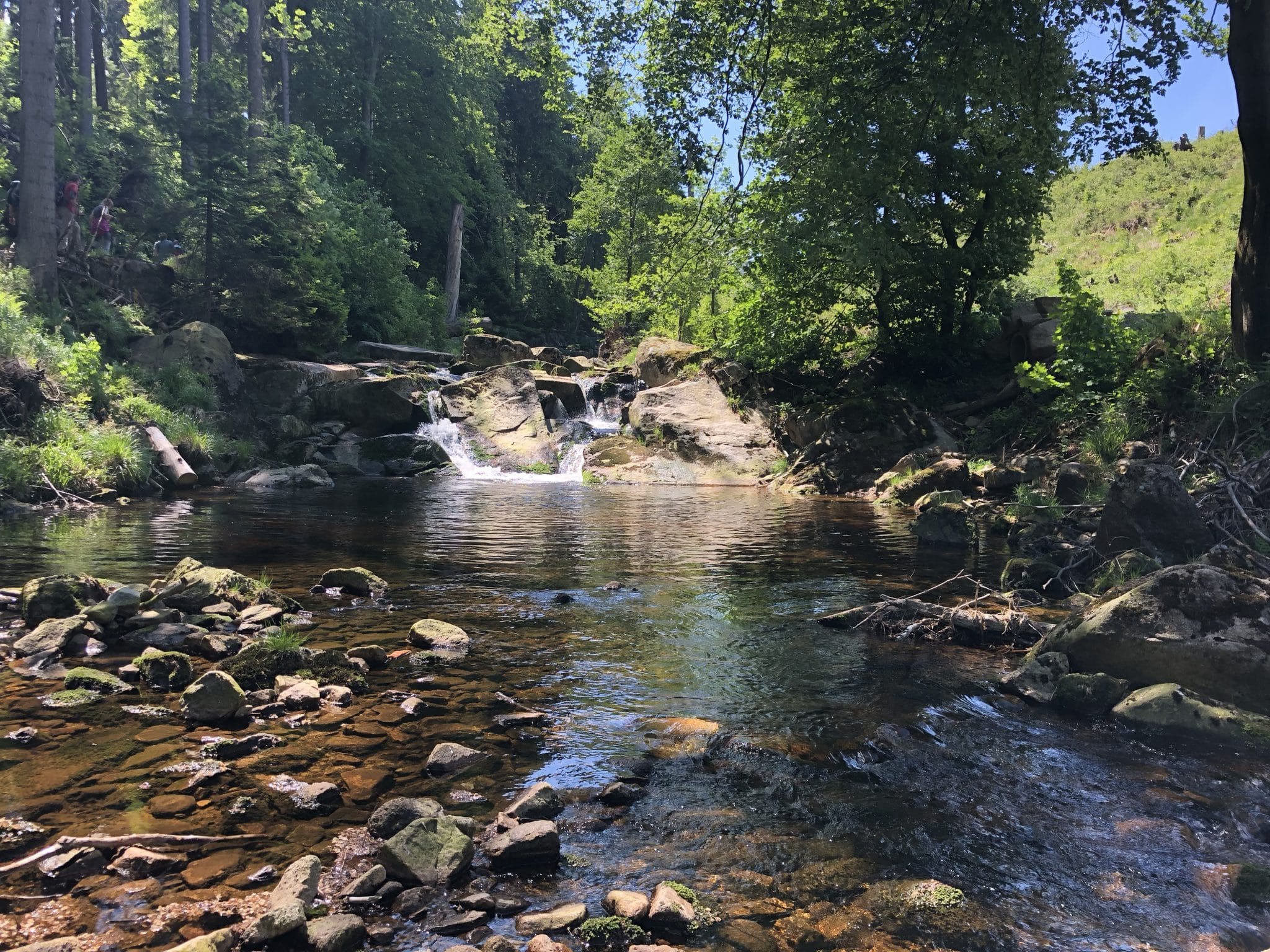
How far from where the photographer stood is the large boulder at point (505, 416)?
80.2 feet

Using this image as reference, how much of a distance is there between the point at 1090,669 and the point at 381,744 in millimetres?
5021

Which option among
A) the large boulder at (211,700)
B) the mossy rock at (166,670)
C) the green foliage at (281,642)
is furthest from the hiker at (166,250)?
the large boulder at (211,700)

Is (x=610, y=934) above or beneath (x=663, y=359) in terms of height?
beneath

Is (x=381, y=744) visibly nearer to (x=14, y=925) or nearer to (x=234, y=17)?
(x=14, y=925)

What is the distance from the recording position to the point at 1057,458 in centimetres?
1442

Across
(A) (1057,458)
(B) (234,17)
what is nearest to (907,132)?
(A) (1057,458)

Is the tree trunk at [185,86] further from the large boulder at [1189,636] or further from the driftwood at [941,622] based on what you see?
the large boulder at [1189,636]

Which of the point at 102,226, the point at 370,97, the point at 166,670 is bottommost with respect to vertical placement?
the point at 166,670

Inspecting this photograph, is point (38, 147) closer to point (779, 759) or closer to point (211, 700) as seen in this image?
point (211, 700)

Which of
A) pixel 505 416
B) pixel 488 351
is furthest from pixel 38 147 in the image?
pixel 488 351

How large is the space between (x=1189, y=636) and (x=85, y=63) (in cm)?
3616

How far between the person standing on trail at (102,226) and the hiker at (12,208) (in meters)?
2.34

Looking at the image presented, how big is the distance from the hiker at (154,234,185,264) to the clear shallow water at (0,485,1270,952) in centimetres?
1816

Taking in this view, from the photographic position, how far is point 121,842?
3.39m
